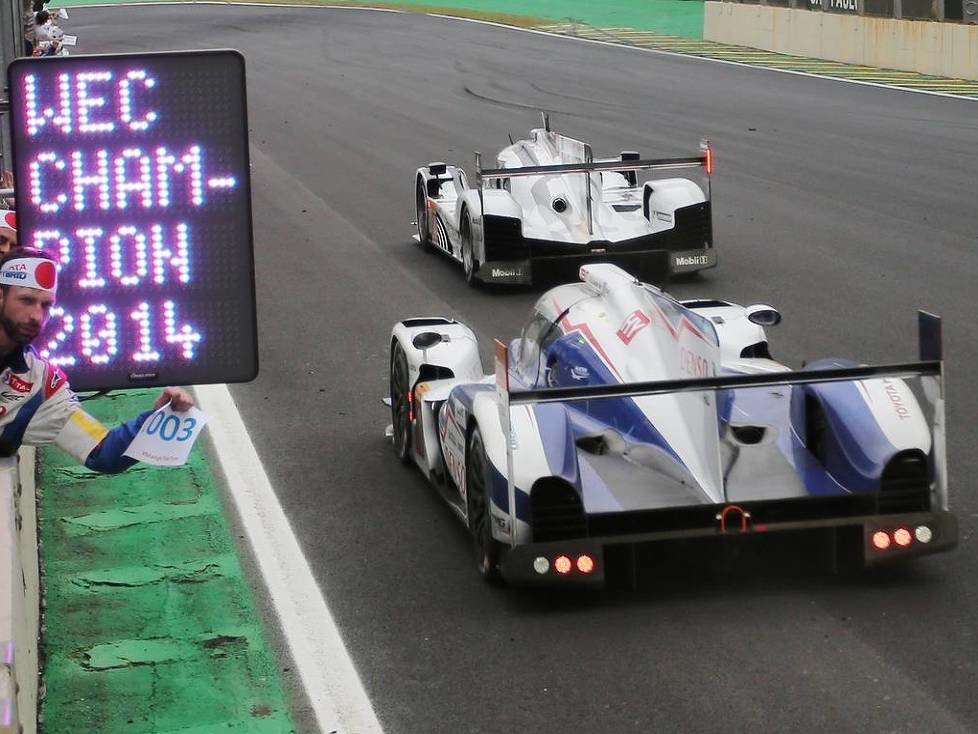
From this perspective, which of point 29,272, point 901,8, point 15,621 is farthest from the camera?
point 901,8

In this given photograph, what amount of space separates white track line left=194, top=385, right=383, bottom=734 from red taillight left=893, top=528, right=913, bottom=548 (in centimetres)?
230

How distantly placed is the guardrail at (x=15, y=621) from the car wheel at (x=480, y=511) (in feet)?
6.21

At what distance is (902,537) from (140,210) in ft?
11.2

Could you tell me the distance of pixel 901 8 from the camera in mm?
Result: 32719

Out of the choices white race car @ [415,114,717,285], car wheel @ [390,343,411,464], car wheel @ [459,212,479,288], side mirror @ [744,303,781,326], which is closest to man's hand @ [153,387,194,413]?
car wheel @ [390,343,411,464]

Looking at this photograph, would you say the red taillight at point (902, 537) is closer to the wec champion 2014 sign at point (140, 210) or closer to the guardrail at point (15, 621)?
the wec champion 2014 sign at point (140, 210)

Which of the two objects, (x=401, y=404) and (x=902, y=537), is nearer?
(x=902, y=537)

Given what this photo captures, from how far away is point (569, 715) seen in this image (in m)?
6.39

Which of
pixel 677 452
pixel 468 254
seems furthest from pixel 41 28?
pixel 677 452

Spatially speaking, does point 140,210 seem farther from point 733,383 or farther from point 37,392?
point 733,383

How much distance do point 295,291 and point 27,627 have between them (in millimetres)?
9416

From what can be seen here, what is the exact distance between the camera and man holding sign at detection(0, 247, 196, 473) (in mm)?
5758

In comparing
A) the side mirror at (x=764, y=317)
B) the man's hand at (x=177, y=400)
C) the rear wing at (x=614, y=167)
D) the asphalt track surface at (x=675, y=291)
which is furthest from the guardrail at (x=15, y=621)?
the rear wing at (x=614, y=167)

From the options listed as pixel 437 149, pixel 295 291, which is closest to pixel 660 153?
pixel 437 149
